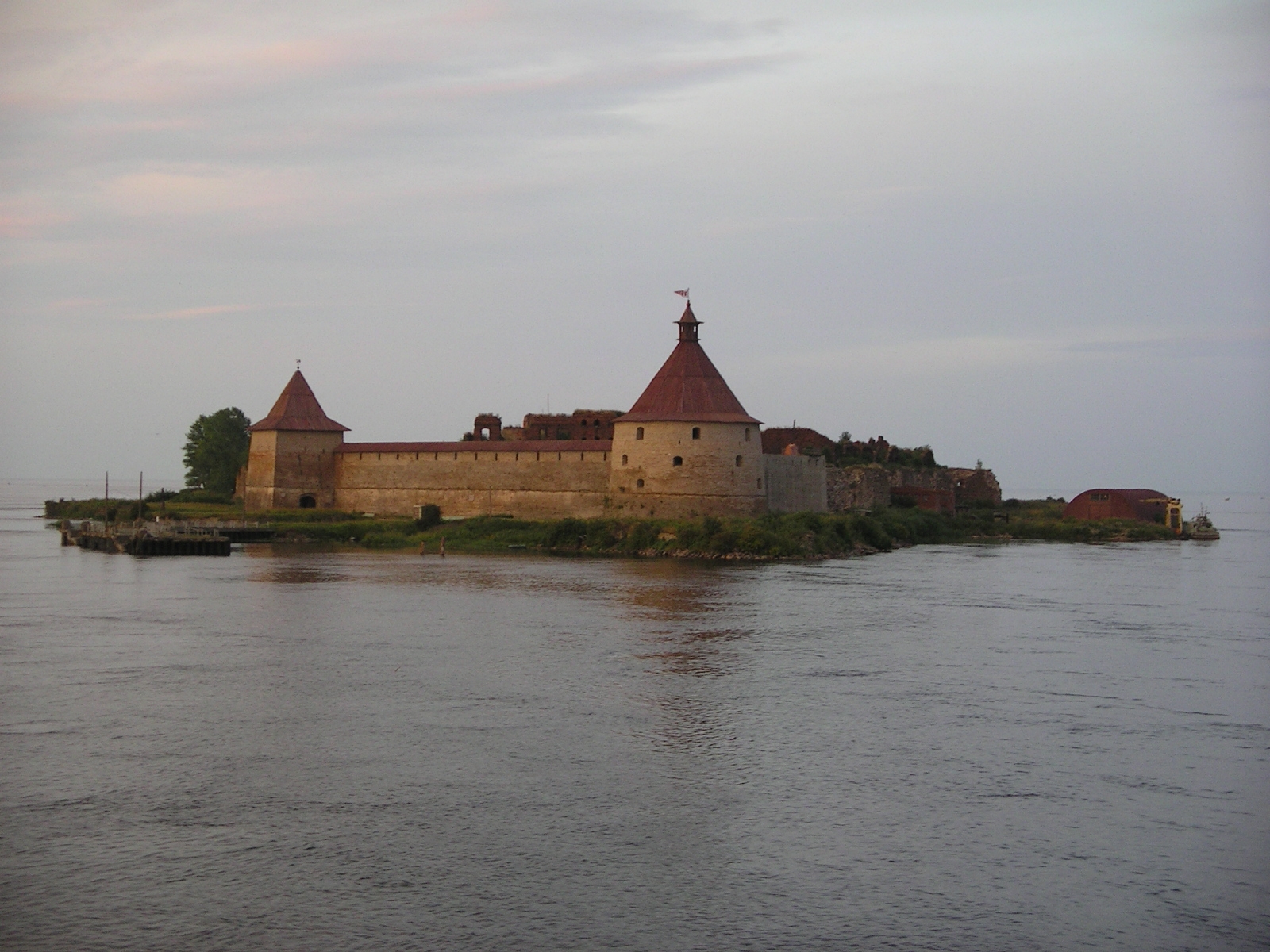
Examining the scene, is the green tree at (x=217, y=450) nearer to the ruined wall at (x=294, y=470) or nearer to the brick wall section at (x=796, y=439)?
the ruined wall at (x=294, y=470)

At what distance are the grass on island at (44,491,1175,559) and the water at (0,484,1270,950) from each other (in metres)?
10.1

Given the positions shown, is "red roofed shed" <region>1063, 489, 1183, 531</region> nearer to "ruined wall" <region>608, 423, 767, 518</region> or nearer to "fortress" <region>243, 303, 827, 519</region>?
"fortress" <region>243, 303, 827, 519</region>

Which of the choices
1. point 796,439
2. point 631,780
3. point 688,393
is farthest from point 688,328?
point 631,780

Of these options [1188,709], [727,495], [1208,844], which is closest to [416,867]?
[1208,844]

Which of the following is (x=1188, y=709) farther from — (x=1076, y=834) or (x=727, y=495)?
(x=727, y=495)

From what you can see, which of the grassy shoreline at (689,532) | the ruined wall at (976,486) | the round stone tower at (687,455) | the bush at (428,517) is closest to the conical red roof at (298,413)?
the grassy shoreline at (689,532)

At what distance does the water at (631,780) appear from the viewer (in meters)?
7.27

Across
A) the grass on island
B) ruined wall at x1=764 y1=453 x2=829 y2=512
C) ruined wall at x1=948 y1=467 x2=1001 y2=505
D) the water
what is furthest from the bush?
ruined wall at x1=948 y1=467 x2=1001 y2=505

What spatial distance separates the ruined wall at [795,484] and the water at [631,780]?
14996 millimetres

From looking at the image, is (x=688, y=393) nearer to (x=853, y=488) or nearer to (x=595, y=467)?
(x=595, y=467)

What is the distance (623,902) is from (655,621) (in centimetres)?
1036

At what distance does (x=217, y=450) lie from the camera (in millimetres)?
48312

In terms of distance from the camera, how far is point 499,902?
740 centimetres

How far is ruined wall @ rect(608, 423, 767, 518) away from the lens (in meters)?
31.4
